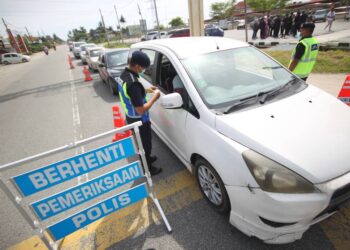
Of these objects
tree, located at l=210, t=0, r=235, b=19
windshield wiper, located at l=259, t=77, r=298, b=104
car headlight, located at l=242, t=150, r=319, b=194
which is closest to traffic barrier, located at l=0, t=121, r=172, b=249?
car headlight, located at l=242, t=150, r=319, b=194

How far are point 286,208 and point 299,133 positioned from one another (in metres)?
0.67

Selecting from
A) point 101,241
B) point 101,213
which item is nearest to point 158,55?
point 101,213

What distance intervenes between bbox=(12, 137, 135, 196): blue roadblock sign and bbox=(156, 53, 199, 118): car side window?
0.82m

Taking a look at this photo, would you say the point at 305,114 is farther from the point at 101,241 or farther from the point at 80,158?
the point at 101,241

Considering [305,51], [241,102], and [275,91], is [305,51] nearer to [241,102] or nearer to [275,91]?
[275,91]

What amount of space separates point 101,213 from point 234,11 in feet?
253

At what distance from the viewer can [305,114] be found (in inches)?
80.9

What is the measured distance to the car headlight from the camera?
1.60 metres

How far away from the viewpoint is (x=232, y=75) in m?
2.69

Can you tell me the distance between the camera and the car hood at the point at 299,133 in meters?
1.62

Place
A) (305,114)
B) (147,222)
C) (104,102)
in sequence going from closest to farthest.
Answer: (305,114) → (147,222) → (104,102)

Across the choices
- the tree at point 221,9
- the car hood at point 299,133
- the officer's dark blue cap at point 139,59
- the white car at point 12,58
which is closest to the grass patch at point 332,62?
the car hood at point 299,133

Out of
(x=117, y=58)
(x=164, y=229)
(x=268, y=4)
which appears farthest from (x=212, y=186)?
(x=268, y=4)

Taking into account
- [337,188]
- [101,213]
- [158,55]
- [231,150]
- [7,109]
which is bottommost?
[7,109]
